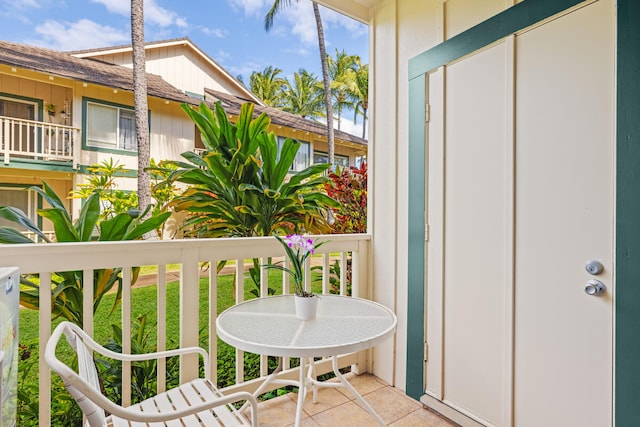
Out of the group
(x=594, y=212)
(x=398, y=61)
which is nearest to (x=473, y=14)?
(x=398, y=61)

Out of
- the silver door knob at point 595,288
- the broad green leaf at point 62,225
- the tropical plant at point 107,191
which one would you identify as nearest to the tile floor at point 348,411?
the silver door knob at point 595,288

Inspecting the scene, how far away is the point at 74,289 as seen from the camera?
5.84 ft

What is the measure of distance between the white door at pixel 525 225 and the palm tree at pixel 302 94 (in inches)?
718

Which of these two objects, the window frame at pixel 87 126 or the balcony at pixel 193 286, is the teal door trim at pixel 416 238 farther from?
the window frame at pixel 87 126

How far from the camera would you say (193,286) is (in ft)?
6.36

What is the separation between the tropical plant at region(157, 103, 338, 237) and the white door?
40.0 inches

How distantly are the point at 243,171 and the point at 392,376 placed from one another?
1.90 meters

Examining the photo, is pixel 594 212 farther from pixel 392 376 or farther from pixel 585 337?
pixel 392 376

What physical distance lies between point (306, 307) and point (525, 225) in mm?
1198

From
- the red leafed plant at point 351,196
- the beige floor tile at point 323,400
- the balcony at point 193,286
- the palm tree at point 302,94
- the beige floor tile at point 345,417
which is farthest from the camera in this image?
the palm tree at point 302,94

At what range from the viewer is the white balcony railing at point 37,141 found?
644cm

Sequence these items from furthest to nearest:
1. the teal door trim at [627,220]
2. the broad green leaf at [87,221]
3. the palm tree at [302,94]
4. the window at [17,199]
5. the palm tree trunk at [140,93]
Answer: the palm tree at [302,94] < the window at [17,199] < the palm tree trunk at [140,93] < the broad green leaf at [87,221] < the teal door trim at [627,220]

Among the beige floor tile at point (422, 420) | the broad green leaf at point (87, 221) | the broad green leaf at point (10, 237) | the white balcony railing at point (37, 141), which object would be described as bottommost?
the beige floor tile at point (422, 420)

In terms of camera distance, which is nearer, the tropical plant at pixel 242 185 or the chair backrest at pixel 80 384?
the chair backrest at pixel 80 384
